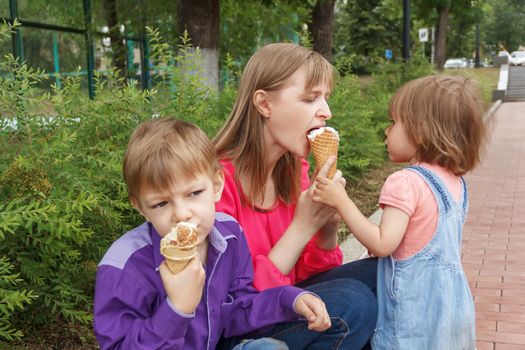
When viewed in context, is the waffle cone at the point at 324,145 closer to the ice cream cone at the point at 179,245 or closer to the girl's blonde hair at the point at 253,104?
the girl's blonde hair at the point at 253,104

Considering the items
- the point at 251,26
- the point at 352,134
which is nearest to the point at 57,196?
the point at 352,134

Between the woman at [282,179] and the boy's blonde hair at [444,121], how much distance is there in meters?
0.32

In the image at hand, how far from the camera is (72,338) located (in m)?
3.34

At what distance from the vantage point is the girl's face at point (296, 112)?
2.42m

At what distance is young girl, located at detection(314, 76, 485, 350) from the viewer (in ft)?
7.57

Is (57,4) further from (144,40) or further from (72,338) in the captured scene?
(72,338)

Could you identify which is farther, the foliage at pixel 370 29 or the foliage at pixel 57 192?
the foliage at pixel 370 29

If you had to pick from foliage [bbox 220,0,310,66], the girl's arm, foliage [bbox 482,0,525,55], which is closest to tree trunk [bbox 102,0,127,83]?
foliage [bbox 220,0,310,66]

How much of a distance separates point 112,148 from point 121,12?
8.73 m

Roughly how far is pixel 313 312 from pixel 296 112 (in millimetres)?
768

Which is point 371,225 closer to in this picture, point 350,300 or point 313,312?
point 350,300

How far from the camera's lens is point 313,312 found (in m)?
2.02

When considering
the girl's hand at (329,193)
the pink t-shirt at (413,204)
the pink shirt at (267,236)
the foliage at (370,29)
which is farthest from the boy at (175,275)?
the foliage at (370,29)

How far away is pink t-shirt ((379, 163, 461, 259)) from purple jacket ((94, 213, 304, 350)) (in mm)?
507
